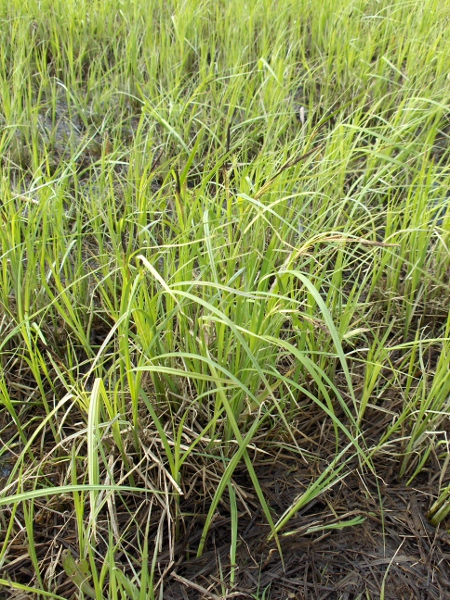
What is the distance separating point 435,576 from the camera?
0.86m

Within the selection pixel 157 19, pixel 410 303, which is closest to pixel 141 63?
pixel 157 19

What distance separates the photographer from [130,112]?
183 cm

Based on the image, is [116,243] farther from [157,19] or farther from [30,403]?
[157,19]

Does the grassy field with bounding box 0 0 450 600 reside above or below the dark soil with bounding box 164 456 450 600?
above

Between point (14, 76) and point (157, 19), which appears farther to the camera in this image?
point (157, 19)

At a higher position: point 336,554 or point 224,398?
point 224,398

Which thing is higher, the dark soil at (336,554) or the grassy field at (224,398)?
the grassy field at (224,398)

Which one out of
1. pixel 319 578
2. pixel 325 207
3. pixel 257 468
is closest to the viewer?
pixel 319 578

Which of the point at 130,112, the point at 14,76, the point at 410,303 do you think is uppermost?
the point at 14,76

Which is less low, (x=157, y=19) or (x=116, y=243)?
(x=157, y=19)

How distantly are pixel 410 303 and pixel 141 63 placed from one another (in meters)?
1.34

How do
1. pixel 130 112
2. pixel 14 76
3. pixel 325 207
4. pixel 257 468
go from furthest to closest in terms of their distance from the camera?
pixel 130 112 → pixel 14 76 → pixel 325 207 → pixel 257 468

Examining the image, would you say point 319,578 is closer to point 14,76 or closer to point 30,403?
point 30,403

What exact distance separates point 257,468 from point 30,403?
0.47 m
